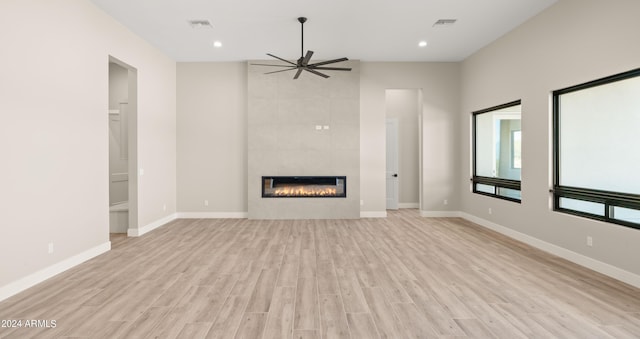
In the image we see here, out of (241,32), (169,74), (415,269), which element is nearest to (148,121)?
(169,74)

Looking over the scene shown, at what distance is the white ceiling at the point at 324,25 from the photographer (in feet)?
14.1

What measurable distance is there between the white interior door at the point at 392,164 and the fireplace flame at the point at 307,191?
1.89 metres

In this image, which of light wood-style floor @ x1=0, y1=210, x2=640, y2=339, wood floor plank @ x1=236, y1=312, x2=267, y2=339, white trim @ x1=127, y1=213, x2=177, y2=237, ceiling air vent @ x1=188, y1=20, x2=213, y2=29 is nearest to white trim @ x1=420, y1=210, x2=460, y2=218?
light wood-style floor @ x1=0, y1=210, x2=640, y2=339

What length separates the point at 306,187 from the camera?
6785 millimetres

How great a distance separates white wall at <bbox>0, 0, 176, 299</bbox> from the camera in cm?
296

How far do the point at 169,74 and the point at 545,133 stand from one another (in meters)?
6.73

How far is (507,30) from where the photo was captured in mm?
5168

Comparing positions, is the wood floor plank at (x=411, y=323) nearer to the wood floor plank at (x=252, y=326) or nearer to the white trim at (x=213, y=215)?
the wood floor plank at (x=252, y=326)

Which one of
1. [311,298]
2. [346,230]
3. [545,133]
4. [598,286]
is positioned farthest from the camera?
[346,230]

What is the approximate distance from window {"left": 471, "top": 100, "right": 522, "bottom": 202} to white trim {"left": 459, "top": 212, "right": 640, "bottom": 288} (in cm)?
55

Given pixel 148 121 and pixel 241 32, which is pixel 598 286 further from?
pixel 148 121

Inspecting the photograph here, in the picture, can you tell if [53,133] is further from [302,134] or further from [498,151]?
[498,151]

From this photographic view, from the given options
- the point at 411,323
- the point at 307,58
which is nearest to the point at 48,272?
the point at 411,323

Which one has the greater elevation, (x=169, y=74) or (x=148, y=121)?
(x=169, y=74)
